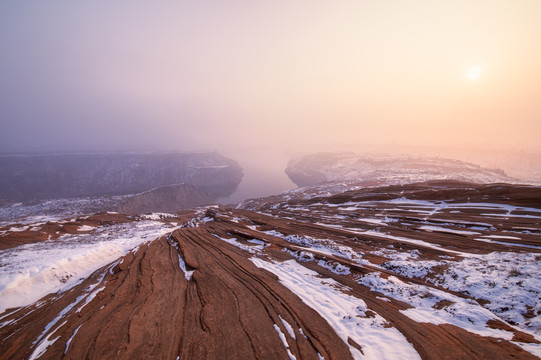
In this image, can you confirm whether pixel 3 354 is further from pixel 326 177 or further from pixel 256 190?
pixel 326 177

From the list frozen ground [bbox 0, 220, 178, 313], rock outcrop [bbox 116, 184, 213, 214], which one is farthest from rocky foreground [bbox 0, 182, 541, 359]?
rock outcrop [bbox 116, 184, 213, 214]

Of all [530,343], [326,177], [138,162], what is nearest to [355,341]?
[530,343]

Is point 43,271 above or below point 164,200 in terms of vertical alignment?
above

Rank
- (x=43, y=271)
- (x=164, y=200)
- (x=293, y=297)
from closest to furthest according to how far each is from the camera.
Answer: (x=293, y=297) → (x=43, y=271) → (x=164, y=200)

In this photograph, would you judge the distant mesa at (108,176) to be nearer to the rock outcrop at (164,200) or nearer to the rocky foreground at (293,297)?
the rock outcrop at (164,200)

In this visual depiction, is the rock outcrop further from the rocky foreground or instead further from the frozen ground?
the rocky foreground

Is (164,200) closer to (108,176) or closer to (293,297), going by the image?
(108,176)

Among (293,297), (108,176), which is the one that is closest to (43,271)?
(293,297)
